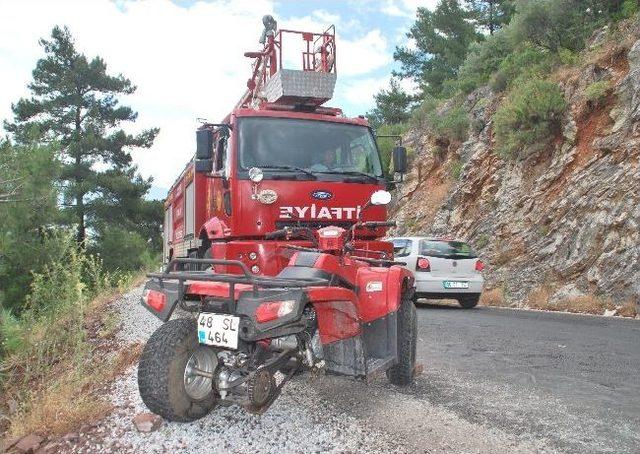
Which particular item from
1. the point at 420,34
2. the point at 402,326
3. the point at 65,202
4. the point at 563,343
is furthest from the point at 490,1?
the point at 402,326

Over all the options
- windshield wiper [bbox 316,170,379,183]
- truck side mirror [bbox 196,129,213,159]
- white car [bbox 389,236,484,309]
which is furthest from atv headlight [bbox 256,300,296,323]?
white car [bbox 389,236,484,309]

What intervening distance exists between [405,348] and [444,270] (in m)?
8.23

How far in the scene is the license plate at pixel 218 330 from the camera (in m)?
3.97

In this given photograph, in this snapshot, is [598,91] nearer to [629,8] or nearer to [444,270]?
[629,8]

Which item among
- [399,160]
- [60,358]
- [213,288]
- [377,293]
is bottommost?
[60,358]

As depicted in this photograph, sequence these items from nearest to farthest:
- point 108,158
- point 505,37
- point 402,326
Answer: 1. point 402,326
2. point 505,37
3. point 108,158

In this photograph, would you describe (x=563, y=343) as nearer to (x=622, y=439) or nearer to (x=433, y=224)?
(x=622, y=439)

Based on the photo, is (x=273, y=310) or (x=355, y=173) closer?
(x=273, y=310)

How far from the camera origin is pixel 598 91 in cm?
1595

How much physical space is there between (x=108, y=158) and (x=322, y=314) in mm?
32779

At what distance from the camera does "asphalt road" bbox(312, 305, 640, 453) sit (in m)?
4.12

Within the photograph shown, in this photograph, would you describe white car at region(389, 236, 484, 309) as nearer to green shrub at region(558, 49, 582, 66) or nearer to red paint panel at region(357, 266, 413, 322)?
red paint panel at region(357, 266, 413, 322)

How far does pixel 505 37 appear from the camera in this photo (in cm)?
2548

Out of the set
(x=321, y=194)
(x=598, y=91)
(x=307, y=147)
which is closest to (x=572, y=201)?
(x=598, y=91)
